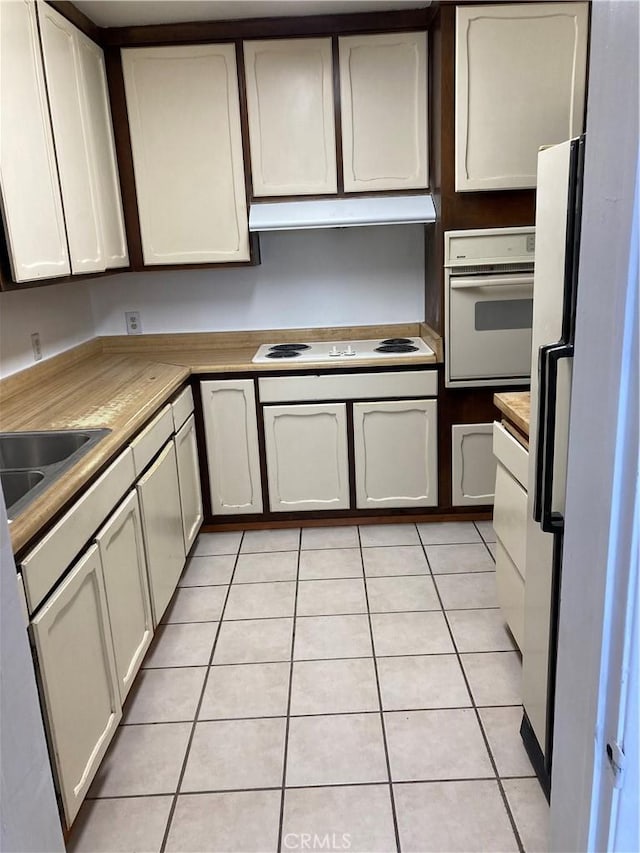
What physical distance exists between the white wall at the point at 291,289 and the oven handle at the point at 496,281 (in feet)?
2.10

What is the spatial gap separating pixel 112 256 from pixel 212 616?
168cm

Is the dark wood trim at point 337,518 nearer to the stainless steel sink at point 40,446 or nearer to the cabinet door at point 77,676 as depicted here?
the stainless steel sink at point 40,446

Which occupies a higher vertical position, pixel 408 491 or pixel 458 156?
pixel 458 156

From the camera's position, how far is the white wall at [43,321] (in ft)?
8.80

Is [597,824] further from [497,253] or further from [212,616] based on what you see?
[497,253]


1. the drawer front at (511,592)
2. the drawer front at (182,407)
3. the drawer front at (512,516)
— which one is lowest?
the drawer front at (511,592)

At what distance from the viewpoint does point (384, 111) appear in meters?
3.11

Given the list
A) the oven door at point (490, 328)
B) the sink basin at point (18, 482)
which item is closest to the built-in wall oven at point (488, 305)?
the oven door at point (490, 328)

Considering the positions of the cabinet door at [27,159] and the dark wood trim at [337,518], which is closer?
the cabinet door at [27,159]

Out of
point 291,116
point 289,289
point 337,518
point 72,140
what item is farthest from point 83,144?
point 337,518

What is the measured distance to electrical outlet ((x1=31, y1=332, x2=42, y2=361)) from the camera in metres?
2.91

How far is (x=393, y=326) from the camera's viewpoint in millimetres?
3672

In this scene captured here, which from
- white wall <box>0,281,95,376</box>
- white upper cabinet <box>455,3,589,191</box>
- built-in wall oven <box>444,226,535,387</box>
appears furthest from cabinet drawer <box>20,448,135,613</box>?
white upper cabinet <box>455,3,589,191</box>

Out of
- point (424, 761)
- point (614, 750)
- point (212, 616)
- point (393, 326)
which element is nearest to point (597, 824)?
point (614, 750)
